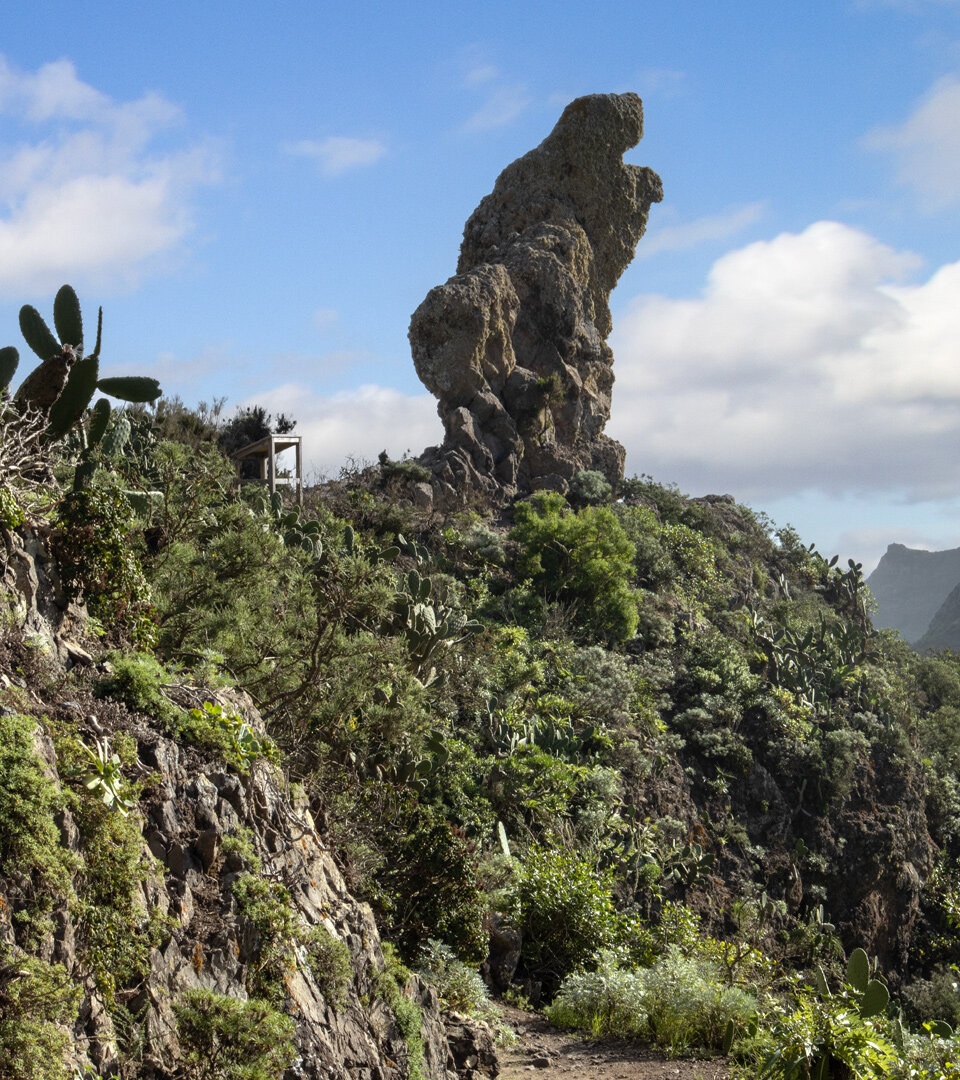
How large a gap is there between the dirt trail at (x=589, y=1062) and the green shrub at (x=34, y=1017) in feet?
17.4

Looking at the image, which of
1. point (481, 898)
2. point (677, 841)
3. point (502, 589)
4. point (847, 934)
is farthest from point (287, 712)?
point (847, 934)

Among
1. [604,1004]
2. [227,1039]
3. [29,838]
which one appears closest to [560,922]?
[604,1004]

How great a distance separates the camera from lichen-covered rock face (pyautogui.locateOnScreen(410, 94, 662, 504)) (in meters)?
26.3

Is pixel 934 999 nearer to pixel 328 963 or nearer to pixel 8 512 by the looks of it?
pixel 328 963

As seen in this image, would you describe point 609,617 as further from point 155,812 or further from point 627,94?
point 627,94

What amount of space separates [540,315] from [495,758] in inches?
721

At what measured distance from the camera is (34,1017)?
13.2 feet

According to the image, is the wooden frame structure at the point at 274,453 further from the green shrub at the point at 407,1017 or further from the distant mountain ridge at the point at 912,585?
the distant mountain ridge at the point at 912,585

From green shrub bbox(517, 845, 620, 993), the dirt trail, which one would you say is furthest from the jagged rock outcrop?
green shrub bbox(517, 845, 620, 993)

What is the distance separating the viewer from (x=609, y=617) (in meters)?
21.5

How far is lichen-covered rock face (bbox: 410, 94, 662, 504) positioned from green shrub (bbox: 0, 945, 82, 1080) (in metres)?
20.7

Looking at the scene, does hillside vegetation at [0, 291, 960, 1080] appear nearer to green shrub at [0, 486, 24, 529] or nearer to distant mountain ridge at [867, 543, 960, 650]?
green shrub at [0, 486, 24, 529]

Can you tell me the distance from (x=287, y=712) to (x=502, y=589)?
476 inches

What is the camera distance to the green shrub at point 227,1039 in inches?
193
